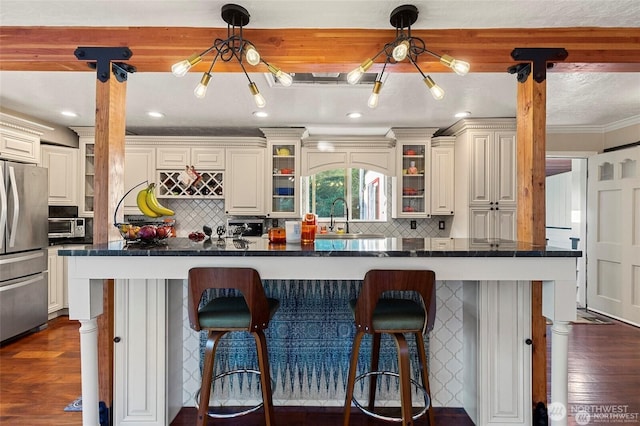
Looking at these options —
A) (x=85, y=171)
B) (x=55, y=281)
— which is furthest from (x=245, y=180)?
(x=55, y=281)

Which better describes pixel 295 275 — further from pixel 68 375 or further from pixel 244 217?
pixel 244 217

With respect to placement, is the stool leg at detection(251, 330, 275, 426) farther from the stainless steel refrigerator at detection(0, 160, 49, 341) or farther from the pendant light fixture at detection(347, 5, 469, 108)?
the stainless steel refrigerator at detection(0, 160, 49, 341)

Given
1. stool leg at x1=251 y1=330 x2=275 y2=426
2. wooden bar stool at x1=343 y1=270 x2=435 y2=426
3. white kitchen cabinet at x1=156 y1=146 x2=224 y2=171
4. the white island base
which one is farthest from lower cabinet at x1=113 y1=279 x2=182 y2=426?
white kitchen cabinet at x1=156 y1=146 x2=224 y2=171

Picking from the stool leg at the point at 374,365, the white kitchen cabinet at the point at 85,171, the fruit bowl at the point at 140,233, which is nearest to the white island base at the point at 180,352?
the fruit bowl at the point at 140,233

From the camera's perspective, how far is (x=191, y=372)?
2219mm

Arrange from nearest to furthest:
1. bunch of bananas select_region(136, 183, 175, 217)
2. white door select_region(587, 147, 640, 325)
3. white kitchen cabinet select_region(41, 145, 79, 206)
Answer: bunch of bananas select_region(136, 183, 175, 217) → white door select_region(587, 147, 640, 325) → white kitchen cabinet select_region(41, 145, 79, 206)

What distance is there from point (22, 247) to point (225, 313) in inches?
126

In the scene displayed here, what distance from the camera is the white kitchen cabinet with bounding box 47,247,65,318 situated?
411 cm

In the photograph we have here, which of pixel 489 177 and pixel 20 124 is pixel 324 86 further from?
pixel 20 124

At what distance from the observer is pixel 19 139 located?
3.64 meters

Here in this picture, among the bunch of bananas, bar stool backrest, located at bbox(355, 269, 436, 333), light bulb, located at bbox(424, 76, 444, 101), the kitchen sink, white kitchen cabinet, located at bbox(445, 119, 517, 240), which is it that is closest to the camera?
bar stool backrest, located at bbox(355, 269, 436, 333)

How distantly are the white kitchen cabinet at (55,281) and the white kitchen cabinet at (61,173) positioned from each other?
2.26ft

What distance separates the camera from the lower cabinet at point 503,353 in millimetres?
2035

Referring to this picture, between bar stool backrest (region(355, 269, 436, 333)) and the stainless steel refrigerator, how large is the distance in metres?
3.65
